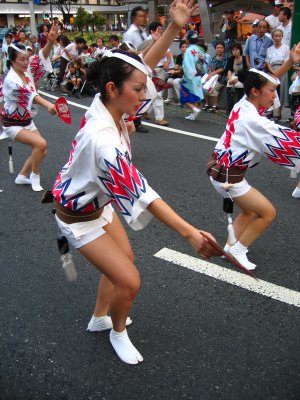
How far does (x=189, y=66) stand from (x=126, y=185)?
775 centimetres

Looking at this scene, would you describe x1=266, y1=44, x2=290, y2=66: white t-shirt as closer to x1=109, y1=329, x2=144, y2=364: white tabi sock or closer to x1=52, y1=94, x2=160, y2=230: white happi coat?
x1=52, y1=94, x2=160, y2=230: white happi coat

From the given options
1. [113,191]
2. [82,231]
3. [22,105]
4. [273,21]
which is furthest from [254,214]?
[273,21]

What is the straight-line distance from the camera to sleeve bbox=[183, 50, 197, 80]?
9.14m

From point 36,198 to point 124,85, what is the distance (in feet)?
10.9

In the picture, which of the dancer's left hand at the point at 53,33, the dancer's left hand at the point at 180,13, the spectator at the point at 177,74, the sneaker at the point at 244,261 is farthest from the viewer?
the spectator at the point at 177,74

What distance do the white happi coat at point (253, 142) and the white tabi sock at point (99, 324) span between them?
1.50 m

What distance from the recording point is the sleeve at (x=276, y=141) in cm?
313

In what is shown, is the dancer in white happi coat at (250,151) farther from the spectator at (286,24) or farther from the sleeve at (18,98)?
the spectator at (286,24)

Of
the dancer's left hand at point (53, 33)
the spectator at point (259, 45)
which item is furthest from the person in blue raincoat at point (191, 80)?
the dancer's left hand at point (53, 33)

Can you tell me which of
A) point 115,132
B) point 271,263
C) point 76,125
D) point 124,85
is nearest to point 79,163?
point 115,132

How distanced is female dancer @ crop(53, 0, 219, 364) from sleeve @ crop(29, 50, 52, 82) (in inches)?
158

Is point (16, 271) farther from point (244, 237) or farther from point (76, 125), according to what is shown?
point (76, 125)

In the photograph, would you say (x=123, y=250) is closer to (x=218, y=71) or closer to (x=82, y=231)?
(x=82, y=231)

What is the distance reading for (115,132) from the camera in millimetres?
2148
